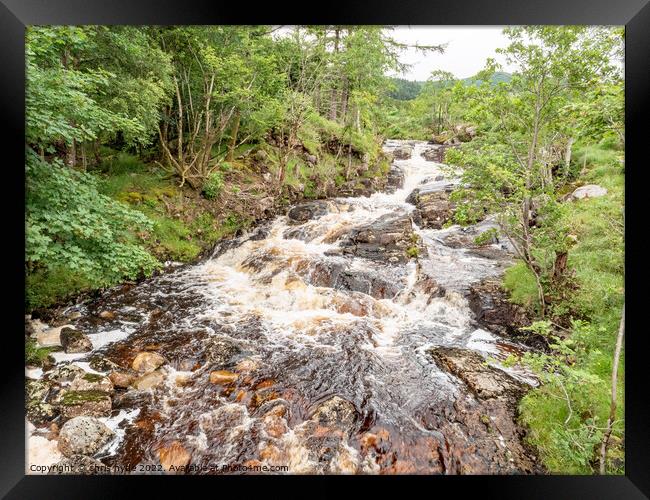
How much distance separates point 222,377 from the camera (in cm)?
404

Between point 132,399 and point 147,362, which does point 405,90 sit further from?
point 132,399

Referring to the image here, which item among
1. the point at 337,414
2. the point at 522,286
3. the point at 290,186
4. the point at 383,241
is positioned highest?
the point at 290,186

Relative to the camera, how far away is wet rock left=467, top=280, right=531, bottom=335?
534 centimetres

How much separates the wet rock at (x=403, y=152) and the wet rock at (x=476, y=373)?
48.8 feet

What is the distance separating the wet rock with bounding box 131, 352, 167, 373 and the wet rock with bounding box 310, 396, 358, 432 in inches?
90.6

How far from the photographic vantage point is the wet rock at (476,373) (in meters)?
3.89

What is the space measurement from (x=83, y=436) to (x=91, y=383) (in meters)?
0.82

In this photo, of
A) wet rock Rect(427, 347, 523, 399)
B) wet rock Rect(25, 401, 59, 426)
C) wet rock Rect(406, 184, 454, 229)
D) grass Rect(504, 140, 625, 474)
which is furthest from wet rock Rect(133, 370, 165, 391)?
wet rock Rect(406, 184, 454, 229)

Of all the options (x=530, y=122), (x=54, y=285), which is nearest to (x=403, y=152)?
(x=530, y=122)

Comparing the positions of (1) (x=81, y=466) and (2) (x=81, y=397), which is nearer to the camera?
(1) (x=81, y=466)

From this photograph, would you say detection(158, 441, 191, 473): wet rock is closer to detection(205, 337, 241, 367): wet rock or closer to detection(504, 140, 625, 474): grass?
detection(205, 337, 241, 367): wet rock

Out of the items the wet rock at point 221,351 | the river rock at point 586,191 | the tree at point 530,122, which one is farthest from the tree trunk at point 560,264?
the wet rock at point 221,351
